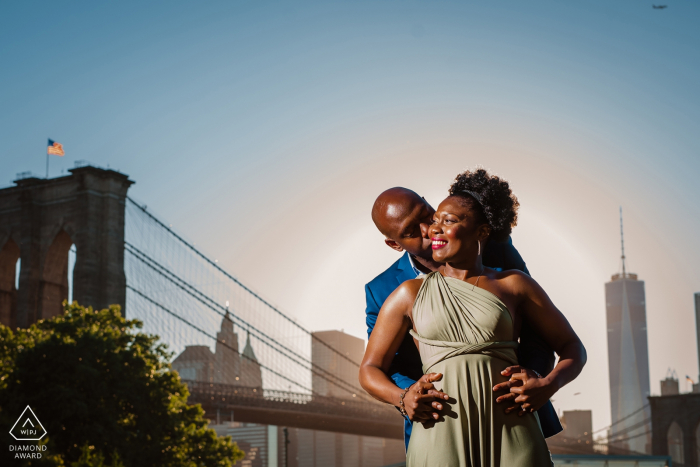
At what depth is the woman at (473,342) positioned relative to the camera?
3.25 meters

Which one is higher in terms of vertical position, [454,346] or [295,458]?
[454,346]

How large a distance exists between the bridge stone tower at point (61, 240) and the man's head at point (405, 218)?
3748cm

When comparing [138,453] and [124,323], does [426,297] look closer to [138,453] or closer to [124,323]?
[138,453]

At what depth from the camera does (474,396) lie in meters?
3.28

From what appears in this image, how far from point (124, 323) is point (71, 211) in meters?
14.9

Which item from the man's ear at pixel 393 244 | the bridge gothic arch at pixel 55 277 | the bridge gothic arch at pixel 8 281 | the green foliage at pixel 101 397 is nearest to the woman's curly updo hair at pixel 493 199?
the man's ear at pixel 393 244

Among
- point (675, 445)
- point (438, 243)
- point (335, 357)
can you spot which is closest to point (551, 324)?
point (438, 243)

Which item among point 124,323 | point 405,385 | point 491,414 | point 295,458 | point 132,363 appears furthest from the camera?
point 295,458

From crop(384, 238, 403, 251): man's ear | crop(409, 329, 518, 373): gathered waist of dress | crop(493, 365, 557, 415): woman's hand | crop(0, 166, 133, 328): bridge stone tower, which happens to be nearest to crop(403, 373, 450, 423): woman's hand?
crop(409, 329, 518, 373): gathered waist of dress

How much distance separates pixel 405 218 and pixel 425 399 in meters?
0.92

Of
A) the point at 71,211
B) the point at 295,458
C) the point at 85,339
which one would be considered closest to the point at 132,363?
the point at 85,339

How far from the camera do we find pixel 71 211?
134 ft

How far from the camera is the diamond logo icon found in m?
21.4

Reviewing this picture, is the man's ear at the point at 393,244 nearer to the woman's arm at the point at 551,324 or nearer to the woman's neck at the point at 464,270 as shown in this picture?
the woman's neck at the point at 464,270
